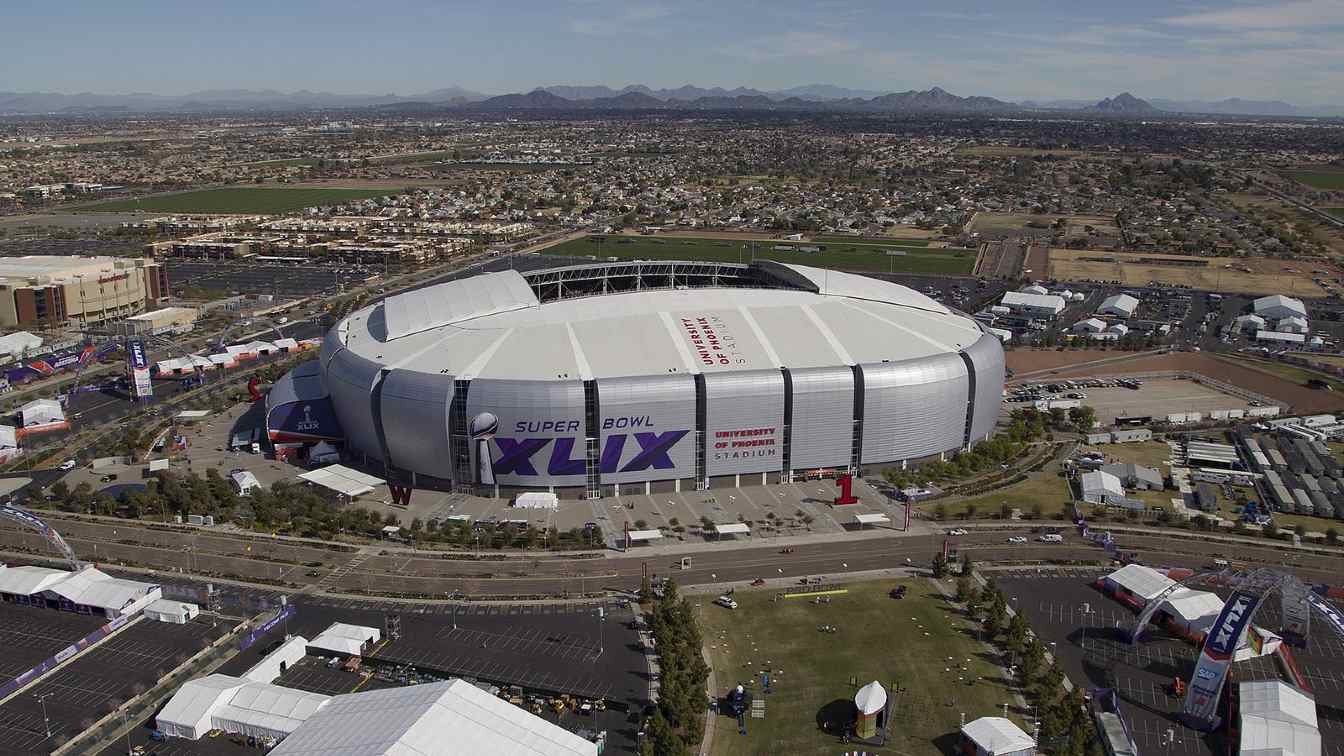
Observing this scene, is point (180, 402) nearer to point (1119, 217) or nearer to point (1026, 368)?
point (1026, 368)

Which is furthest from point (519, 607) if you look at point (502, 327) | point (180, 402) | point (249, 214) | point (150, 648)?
point (249, 214)

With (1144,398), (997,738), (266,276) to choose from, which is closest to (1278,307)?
(1144,398)

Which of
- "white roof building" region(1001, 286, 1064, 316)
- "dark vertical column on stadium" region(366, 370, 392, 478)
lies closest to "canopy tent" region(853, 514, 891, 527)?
"dark vertical column on stadium" region(366, 370, 392, 478)

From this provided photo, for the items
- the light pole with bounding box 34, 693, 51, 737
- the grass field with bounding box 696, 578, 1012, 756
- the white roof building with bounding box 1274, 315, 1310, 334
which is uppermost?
the white roof building with bounding box 1274, 315, 1310, 334

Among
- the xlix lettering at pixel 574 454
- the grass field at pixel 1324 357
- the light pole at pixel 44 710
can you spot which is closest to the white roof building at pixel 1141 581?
the xlix lettering at pixel 574 454

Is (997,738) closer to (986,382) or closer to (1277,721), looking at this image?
(1277,721)

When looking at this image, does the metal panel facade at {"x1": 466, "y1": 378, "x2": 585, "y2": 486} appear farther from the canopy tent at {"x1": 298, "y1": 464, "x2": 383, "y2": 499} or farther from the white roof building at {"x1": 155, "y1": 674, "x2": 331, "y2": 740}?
the white roof building at {"x1": 155, "y1": 674, "x2": 331, "y2": 740}
